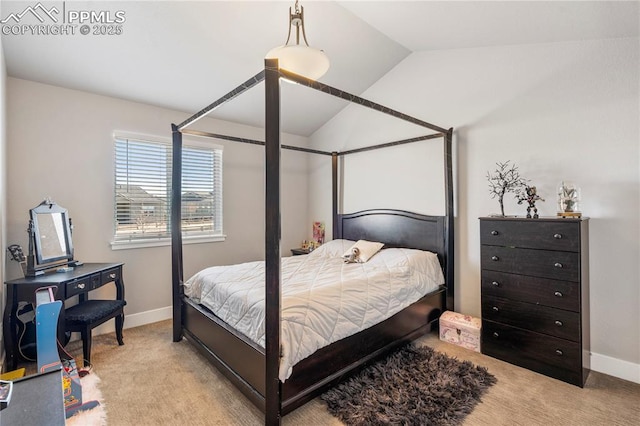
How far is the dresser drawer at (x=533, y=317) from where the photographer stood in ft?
7.17

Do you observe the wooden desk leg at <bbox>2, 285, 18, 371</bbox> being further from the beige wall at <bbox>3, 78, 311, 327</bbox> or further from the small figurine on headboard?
the small figurine on headboard

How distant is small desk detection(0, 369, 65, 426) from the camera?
2.77 feet

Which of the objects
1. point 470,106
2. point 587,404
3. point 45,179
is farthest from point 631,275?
point 45,179

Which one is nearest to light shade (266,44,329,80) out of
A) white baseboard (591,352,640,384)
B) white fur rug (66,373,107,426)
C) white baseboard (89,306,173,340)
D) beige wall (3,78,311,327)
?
beige wall (3,78,311,327)

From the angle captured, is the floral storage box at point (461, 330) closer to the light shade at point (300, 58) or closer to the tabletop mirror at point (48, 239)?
the light shade at point (300, 58)

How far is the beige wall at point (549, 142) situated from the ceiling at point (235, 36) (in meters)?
0.21

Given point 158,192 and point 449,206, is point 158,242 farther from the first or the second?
point 449,206

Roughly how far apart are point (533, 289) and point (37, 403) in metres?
2.89

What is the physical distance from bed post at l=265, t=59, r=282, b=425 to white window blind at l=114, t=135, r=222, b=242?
7.55 ft

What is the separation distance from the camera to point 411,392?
2.04m

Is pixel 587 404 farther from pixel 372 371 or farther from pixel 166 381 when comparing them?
pixel 166 381

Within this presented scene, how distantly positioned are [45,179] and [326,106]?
3112 millimetres

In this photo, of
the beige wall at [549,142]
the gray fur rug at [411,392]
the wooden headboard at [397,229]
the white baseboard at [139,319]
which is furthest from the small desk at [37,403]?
the beige wall at [549,142]

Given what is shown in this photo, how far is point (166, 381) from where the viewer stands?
222cm
